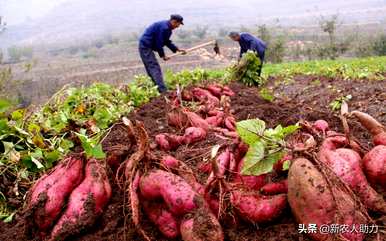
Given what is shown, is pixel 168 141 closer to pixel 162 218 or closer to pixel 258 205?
pixel 162 218

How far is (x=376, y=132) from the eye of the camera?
2.55m

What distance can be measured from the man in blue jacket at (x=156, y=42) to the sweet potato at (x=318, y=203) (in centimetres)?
692

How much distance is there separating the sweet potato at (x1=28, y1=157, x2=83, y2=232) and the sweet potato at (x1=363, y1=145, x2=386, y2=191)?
157 cm

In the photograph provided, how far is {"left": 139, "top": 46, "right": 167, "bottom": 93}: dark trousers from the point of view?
892 cm

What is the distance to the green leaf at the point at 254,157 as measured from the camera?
2180mm

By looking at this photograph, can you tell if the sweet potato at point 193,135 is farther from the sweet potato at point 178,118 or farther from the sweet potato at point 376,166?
the sweet potato at point 376,166

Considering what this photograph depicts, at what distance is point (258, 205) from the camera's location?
2215mm

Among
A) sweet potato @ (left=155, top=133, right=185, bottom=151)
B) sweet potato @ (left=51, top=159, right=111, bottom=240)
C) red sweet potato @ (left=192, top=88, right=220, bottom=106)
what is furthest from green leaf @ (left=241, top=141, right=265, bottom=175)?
red sweet potato @ (left=192, top=88, right=220, bottom=106)

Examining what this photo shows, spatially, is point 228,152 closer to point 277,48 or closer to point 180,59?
point 277,48

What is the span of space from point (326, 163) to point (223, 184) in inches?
20.8

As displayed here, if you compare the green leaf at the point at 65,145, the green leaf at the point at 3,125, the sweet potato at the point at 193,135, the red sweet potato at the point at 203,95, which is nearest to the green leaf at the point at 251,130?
the sweet potato at the point at 193,135

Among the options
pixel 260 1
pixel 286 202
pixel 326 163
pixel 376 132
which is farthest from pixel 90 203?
pixel 260 1

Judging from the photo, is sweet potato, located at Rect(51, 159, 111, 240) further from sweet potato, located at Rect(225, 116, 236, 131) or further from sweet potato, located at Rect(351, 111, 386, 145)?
sweet potato, located at Rect(225, 116, 236, 131)

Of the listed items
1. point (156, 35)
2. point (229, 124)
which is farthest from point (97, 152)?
point (156, 35)
